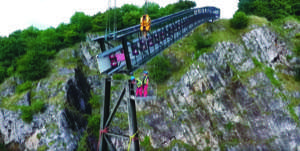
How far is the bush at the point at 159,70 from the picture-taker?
2767 cm

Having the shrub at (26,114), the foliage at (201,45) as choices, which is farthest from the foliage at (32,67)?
the foliage at (201,45)

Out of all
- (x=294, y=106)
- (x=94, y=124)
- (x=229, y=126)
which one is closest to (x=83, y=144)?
(x=94, y=124)

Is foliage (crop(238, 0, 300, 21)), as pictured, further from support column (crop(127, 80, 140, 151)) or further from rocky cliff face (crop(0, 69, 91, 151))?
rocky cliff face (crop(0, 69, 91, 151))

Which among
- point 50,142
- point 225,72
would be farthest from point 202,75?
point 50,142

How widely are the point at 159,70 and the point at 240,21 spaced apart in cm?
1555

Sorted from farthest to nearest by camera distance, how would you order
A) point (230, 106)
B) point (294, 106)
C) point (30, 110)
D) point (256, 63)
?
point (256, 63)
point (30, 110)
point (230, 106)
point (294, 106)

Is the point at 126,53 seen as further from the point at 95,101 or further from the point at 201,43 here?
the point at 95,101

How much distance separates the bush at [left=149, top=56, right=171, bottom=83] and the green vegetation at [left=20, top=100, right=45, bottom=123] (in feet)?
52.1

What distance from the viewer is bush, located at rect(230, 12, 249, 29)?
99.9 ft

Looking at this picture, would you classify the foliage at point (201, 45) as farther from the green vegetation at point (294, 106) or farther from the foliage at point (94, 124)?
the foliage at point (94, 124)

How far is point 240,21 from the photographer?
30.5 meters

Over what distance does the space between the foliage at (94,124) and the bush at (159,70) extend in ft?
32.8

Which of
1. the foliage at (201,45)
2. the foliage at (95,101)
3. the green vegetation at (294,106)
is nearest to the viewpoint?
the green vegetation at (294,106)

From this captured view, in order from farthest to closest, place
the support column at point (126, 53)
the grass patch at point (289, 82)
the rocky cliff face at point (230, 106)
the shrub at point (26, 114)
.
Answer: the grass patch at point (289, 82)
the shrub at point (26, 114)
the rocky cliff face at point (230, 106)
the support column at point (126, 53)
